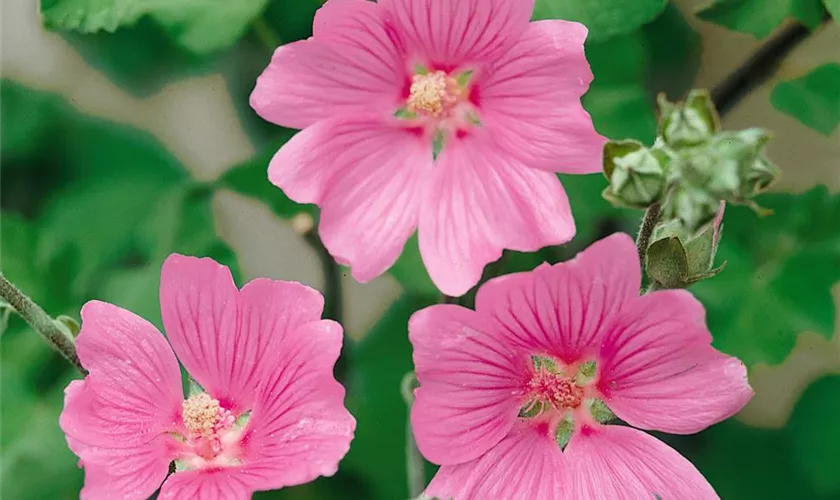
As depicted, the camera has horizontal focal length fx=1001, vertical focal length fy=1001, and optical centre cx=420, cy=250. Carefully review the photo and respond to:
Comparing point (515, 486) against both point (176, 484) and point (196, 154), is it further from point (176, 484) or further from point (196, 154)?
point (196, 154)

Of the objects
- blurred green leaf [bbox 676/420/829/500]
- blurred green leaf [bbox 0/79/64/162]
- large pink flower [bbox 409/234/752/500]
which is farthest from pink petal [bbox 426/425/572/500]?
blurred green leaf [bbox 0/79/64/162]

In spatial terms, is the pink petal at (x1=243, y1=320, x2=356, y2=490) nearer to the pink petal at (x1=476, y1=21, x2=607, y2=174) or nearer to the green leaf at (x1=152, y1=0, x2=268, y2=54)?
the pink petal at (x1=476, y1=21, x2=607, y2=174)

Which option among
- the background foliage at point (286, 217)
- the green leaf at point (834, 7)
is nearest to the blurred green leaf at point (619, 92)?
the background foliage at point (286, 217)

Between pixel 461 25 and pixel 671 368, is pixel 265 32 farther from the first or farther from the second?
pixel 671 368

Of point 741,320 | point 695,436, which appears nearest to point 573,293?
point 741,320

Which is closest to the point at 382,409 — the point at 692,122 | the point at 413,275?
the point at 413,275

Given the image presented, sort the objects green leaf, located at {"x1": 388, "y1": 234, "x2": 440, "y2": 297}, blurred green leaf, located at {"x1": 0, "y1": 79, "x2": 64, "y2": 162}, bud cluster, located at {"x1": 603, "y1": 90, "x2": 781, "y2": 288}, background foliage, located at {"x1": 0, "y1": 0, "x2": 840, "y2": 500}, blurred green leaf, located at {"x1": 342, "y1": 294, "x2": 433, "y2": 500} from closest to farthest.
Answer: bud cluster, located at {"x1": 603, "y1": 90, "x2": 781, "y2": 288} < background foliage, located at {"x1": 0, "y1": 0, "x2": 840, "y2": 500} < green leaf, located at {"x1": 388, "y1": 234, "x2": 440, "y2": 297} < blurred green leaf, located at {"x1": 342, "y1": 294, "x2": 433, "y2": 500} < blurred green leaf, located at {"x1": 0, "y1": 79, "x2": 64, "y2": 162}
